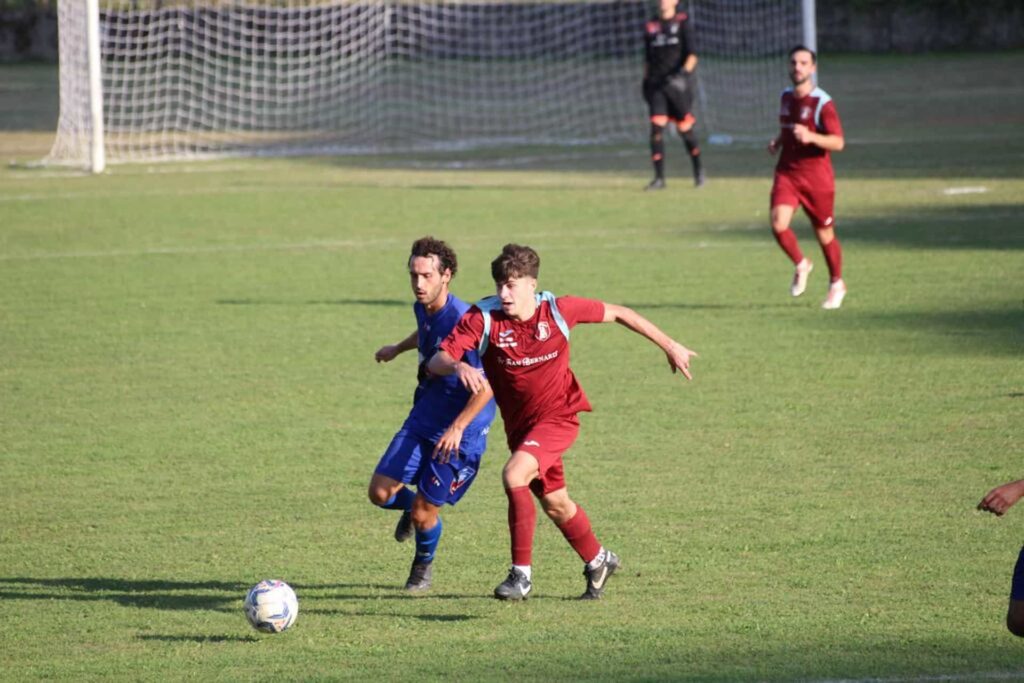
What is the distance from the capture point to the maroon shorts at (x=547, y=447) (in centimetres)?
644

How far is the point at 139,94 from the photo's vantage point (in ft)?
110

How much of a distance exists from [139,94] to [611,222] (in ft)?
58.3

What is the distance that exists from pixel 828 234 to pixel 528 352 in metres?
7.27

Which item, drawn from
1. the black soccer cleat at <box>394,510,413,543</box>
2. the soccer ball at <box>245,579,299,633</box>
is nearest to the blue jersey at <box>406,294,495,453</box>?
the black soccer cleat at <box>394,510,413,543</box>

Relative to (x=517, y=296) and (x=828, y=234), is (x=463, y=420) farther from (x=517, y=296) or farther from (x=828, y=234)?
(x=828, y=234)

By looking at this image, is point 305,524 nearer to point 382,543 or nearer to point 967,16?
point 382,543

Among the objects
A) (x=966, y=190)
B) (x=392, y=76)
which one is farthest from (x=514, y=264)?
(x=392, y=76)

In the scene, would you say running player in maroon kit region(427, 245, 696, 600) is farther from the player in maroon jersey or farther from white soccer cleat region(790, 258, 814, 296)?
white soccer cleat region(790, 258, 814, 296)

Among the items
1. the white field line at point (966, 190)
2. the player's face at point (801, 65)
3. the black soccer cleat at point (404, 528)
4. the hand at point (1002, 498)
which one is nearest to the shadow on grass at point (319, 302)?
the player's face at point (801, 65)

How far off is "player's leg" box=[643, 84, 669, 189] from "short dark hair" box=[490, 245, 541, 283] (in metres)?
15.3

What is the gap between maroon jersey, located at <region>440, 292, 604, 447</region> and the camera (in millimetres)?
6438

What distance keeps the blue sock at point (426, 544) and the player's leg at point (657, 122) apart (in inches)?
597

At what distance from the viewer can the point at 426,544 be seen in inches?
269

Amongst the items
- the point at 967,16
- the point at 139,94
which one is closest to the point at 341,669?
the point at 139,94
